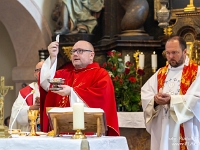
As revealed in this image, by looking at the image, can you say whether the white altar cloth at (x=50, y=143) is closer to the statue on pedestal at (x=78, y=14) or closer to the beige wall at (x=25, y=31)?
the statue on pedestal at (x=78, y=14)

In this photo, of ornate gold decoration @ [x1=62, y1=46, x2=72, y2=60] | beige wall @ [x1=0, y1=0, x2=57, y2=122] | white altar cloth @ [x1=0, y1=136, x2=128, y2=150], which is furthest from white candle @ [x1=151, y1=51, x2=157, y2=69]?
white altar cloth @ [x1=0, y1=136, x2=128, y2=150]

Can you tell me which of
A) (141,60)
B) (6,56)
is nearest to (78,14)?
(141,60)

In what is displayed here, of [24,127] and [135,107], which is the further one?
[135,107]

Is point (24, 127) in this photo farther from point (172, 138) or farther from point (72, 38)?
point (72, 38)

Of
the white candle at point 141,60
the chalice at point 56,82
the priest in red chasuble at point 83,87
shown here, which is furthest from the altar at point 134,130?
the chalice at point 56,82

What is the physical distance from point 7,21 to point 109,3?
209 cm

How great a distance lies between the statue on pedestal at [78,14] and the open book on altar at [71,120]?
5.23 m

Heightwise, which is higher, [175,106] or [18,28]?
[18,28]

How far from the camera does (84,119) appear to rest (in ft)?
12.9

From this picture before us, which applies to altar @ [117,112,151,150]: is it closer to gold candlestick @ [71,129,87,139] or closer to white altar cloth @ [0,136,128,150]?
white altar cloth @ [0,136,128,150]

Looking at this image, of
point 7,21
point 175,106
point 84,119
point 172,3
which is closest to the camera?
point 84,119

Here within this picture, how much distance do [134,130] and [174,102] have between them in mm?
1821

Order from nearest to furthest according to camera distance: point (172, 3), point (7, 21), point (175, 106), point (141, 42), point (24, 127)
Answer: point (175, 106), point (24, 127), point (141, 42), point (172, 3), point (7, 21)

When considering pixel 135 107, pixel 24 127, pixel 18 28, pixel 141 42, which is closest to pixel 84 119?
pixel 24 127
